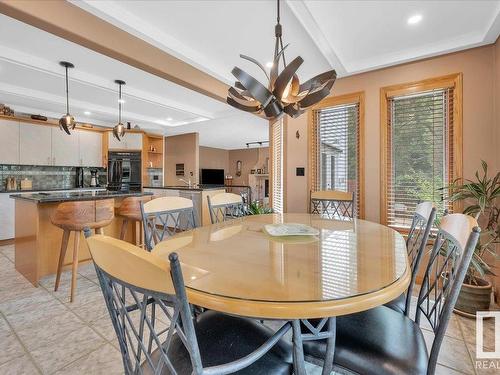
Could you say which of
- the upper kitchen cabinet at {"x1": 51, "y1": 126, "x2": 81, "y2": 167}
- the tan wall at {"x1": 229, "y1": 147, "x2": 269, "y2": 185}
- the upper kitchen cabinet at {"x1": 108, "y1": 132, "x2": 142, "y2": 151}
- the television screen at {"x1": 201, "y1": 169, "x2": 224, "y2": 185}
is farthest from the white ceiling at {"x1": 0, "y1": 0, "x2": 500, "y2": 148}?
the tan wall at {"x1": 229, "y1": 147, "x2": 269, "y2": 185}

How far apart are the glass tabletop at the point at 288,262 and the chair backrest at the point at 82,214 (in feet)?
5.04

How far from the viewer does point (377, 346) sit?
0.97 m

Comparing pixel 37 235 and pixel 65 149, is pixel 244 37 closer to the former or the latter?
pixel 37 235

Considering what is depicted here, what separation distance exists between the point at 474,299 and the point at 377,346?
70.6 inches

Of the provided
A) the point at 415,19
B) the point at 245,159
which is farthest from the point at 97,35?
the point at 245,159

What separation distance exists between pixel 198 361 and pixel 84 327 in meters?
1.89

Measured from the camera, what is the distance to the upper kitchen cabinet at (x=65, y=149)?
5.02m

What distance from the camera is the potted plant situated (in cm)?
210

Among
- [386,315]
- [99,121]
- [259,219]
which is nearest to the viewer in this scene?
[386,315]

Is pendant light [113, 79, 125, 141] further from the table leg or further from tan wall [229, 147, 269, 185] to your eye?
tan wall [229, 147, 269, 185]

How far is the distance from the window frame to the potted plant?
0.91 metres

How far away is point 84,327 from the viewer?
6.45 ft

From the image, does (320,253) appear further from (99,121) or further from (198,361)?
(99,121)

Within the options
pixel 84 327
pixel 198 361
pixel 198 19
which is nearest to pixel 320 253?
pixel 198 361
